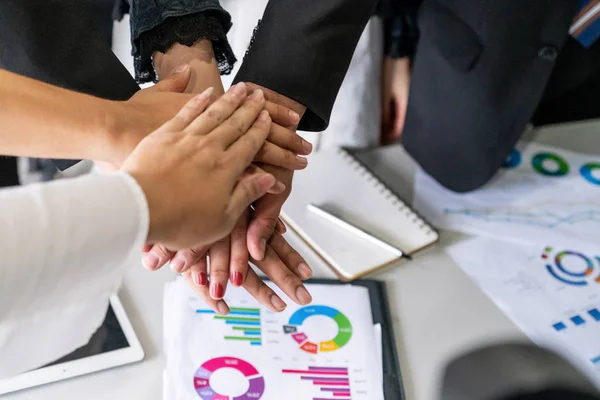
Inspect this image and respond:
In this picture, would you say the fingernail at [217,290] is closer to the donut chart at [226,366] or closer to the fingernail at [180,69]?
the donut chart at [226,366]

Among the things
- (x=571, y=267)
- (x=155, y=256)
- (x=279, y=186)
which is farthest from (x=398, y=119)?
(x=155, y=256)

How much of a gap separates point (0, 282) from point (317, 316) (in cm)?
40

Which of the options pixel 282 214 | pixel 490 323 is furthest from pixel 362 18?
pixel 490 323

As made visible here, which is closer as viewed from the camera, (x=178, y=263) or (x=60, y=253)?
(x=60, y=253)

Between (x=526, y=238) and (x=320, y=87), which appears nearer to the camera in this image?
(x=320, y=87)

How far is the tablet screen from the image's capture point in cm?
72

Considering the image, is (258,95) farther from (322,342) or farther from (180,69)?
(322,342)

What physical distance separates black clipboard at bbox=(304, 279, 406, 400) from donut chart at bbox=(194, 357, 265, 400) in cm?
14

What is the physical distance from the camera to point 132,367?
2.39ft

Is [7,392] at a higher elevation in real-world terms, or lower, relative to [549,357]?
lower

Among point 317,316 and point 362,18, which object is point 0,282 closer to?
point 317,316

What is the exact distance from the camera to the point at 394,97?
1215mm

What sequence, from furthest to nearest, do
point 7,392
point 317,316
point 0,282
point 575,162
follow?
1. point 575,162
2. point 317,316
3. point 7,392
4. point 0,282

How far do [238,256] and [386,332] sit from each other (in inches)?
7.8
